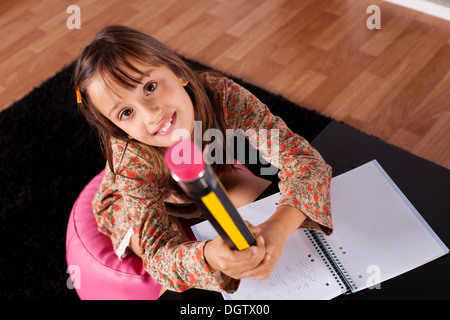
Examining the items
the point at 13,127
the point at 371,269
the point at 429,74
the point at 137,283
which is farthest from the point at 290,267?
the point at 13,127

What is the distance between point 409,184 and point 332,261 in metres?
0.23

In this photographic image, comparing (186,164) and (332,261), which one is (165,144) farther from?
(186,164)

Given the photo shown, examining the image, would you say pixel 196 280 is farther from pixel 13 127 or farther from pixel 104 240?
pixel 13 127

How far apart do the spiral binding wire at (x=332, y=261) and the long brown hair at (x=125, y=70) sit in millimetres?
346

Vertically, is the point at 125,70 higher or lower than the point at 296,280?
higher

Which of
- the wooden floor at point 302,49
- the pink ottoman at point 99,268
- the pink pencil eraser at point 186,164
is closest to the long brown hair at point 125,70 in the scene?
the pink ottoman at point 99,268

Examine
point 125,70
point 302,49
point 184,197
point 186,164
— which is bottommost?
point 302,49

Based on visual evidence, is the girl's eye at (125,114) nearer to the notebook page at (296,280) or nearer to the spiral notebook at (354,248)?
the spiral notebook at (354,248)

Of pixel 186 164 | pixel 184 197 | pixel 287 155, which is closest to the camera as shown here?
pixel 186 164

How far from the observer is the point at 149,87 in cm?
81

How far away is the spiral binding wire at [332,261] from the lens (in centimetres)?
70

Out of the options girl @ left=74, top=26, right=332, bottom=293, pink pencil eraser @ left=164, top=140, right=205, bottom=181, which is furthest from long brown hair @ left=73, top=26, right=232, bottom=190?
pink pencil eraser @ left=164, top=140, right=205, bottom=181

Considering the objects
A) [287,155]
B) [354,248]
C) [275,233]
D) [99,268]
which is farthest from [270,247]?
[99,268]

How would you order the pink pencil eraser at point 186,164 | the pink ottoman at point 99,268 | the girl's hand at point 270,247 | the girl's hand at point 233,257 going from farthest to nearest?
the pink ottoman at point 99,268 → the girl's hand at point 270,247 → the girl's hand at point 233,257 → the pink pencil eraser at point 186,164
